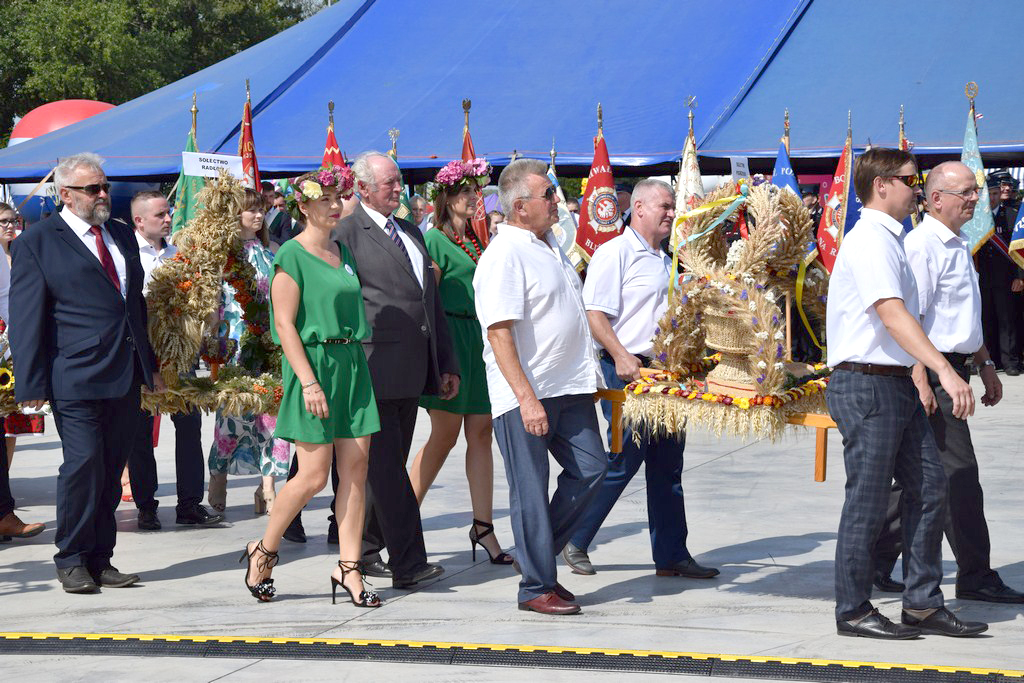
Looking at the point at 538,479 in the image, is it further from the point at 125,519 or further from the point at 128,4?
the point at 128,4

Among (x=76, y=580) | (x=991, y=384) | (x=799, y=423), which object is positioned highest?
(x=991, y=384)

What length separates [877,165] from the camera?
17.0ft

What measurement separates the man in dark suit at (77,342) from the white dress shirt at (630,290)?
2103 mm

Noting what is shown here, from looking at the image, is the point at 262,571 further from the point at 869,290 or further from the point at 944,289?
the point at 944,289

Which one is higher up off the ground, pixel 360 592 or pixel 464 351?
pixel 464 351

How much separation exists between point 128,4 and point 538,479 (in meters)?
36.7

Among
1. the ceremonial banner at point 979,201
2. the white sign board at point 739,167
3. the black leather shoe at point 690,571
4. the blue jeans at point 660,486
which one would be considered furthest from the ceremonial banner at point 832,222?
the black leather shoe at point 690,571

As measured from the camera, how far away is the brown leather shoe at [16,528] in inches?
292

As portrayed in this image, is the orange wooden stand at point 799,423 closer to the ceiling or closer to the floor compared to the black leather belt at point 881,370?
closer to the floor

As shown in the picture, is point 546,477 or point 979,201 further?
point 979,201

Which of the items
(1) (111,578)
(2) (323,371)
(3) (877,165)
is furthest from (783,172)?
(1) (111,578)

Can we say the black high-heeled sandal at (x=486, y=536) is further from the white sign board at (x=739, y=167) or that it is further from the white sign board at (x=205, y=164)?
the white sign board at (x=739, y=167)

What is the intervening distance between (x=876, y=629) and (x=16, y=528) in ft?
15.3

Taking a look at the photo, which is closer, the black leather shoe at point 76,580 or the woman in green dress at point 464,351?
the black leather shoe at point 76,580
